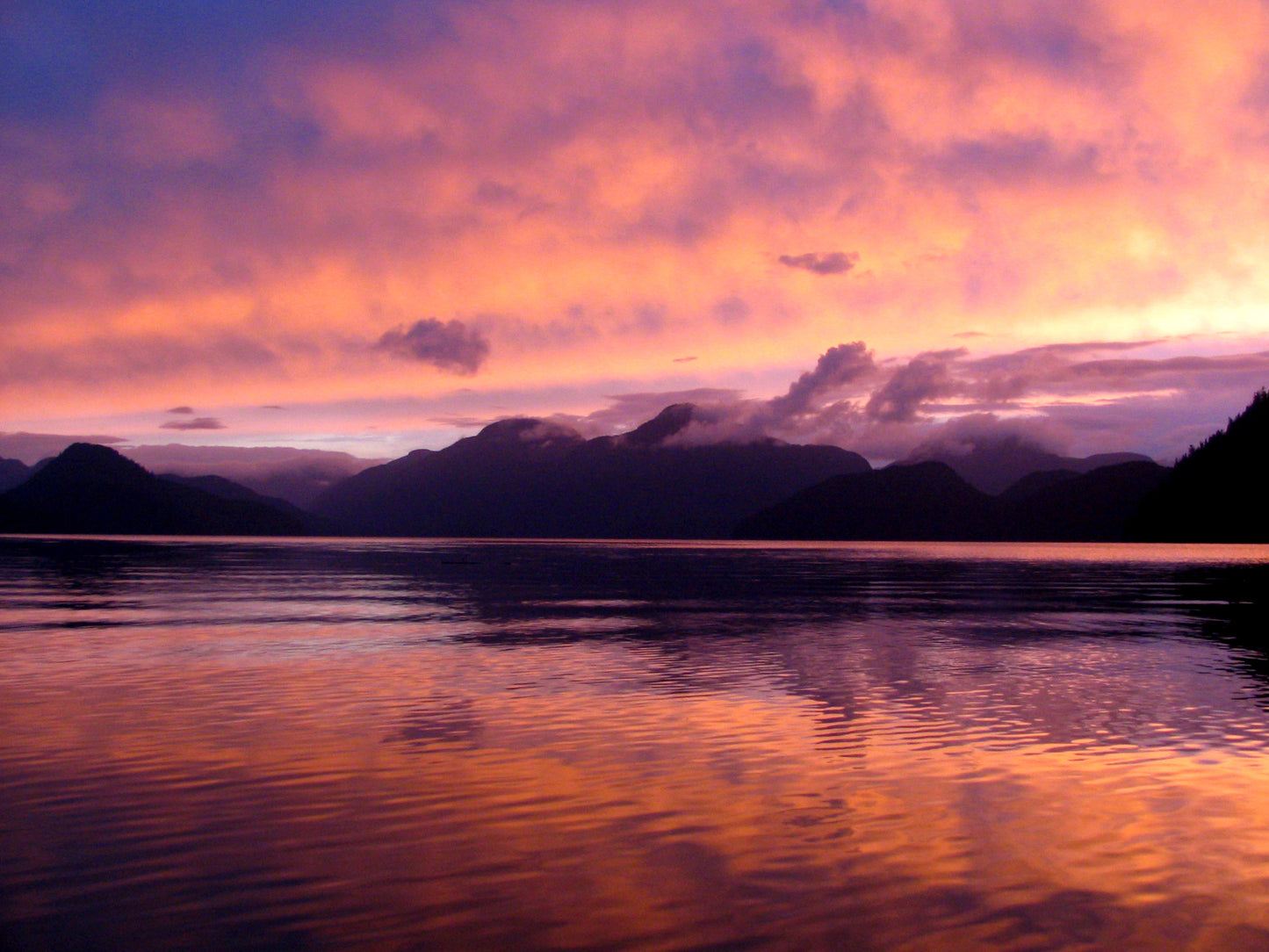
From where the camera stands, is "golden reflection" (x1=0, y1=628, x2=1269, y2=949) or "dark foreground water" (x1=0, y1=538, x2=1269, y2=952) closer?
"dark foreground water" (x1=0, y1=538, x2=1269, y2=952)

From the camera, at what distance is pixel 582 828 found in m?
16.0

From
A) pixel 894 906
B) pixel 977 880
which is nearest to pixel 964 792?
pixel 977 880

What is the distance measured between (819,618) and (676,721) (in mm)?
32934

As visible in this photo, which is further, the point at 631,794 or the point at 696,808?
the point at 631,794

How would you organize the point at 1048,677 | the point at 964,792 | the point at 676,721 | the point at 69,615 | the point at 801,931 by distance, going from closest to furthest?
the point at 801,931 < the point at 964,792 < the point at 676,721 < the point at 1048,677 < the point at 69,615

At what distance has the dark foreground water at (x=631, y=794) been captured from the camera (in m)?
12.3

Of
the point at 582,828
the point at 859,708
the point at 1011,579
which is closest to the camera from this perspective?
the point at 582,828

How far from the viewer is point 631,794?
18.2 metres

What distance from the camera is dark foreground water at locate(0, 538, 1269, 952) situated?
12266mm

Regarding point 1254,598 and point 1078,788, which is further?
point 1254,598

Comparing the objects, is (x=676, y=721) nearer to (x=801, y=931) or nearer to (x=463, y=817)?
(x=463, y=817)

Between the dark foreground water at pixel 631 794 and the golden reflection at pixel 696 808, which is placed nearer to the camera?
the dark foreground water at pixel 631 794

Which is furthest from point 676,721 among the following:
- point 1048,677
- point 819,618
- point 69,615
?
point 69,615

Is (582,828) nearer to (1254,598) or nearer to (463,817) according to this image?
(463,817)
